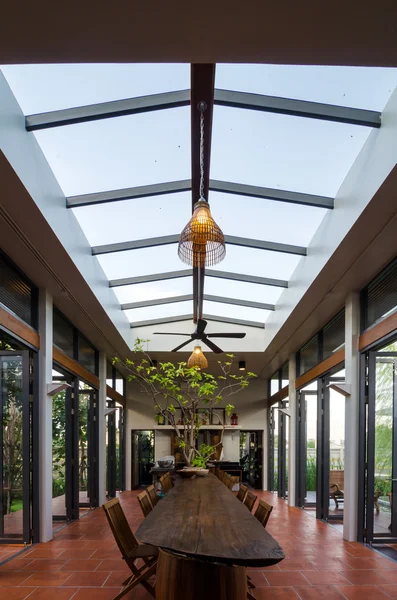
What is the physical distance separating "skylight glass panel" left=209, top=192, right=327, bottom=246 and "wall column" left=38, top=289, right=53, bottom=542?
2.31m

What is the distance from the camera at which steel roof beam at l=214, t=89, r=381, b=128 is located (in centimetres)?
405

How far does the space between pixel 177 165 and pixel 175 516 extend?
311cm

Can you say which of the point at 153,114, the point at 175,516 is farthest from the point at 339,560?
the point at 153,114

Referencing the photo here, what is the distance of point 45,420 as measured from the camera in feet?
20.6

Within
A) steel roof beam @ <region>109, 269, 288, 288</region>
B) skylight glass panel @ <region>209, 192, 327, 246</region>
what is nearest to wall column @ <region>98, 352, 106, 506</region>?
steel roof beam @ <region>109, 269, 288, 288</region>

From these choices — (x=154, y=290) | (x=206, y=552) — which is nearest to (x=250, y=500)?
(x=206, y=552)

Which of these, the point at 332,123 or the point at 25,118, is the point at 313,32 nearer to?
the point at 332,123

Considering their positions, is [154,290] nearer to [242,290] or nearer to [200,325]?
[242,290]

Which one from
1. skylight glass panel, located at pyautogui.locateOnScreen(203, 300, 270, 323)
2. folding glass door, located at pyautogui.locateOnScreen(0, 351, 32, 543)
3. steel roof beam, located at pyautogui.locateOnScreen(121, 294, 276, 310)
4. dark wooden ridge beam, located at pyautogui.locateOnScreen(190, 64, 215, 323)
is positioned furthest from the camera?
skylight glass panel, located at pyautogui.locateOnScreen(203, 300, 270, 323)

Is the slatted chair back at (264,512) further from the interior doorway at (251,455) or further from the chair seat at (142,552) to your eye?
the interior doorway at (251,455)

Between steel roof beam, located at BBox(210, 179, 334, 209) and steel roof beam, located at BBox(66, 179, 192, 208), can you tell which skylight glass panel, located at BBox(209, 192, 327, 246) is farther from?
steel roof beam, located at BBox(66, 179, 192, 208)

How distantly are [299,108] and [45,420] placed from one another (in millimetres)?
4338

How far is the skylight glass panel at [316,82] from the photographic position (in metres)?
3.73

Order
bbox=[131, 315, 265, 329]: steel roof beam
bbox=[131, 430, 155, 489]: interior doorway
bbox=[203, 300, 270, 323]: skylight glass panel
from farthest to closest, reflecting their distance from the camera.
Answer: bbox=[131, 430, 155, 489]: interior doorway → bbox=[131, 315, 265, 329]: steel roof beam → bbox=[203, 300, 270, 323]: skylight glass panel
